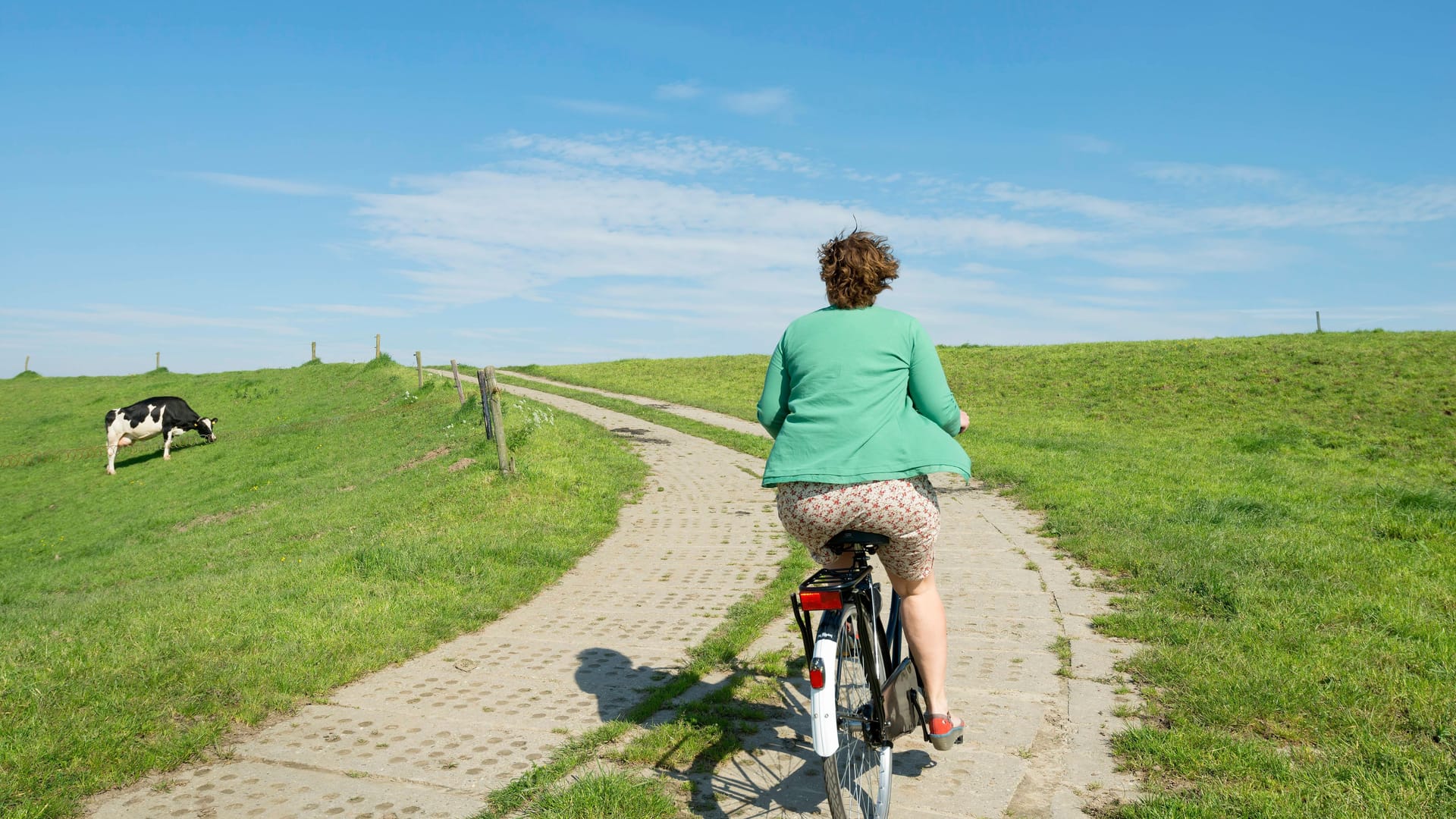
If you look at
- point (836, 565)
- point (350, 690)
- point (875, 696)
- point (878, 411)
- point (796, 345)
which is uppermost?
point (796, 345)

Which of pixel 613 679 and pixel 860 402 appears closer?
pixel 860 402

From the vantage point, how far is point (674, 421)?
78.6 feet

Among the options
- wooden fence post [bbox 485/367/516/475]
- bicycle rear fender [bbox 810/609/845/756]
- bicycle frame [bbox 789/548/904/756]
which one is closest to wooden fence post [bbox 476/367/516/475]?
wooden fence post [bbox 485/367/516/475]

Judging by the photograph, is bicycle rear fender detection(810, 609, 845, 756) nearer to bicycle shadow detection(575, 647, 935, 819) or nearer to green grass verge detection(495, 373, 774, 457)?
bicycle shadow detection(575, 647, 935, 819)

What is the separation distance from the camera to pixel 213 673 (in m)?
5.40

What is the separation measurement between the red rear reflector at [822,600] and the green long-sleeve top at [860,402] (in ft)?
1.39

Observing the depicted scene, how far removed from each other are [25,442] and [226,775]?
36038 millimetres

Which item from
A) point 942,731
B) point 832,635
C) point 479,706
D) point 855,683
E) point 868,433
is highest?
point 868,433

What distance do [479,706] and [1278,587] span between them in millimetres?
5962

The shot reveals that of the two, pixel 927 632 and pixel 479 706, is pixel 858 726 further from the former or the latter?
pixel 479 706

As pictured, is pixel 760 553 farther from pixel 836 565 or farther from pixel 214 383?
pixel 214 383

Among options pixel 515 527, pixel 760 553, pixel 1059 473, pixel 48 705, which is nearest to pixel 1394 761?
pixel 760 553

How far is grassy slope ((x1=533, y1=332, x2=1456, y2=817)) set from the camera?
3.76 m

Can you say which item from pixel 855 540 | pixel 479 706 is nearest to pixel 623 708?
pixel 479 706
